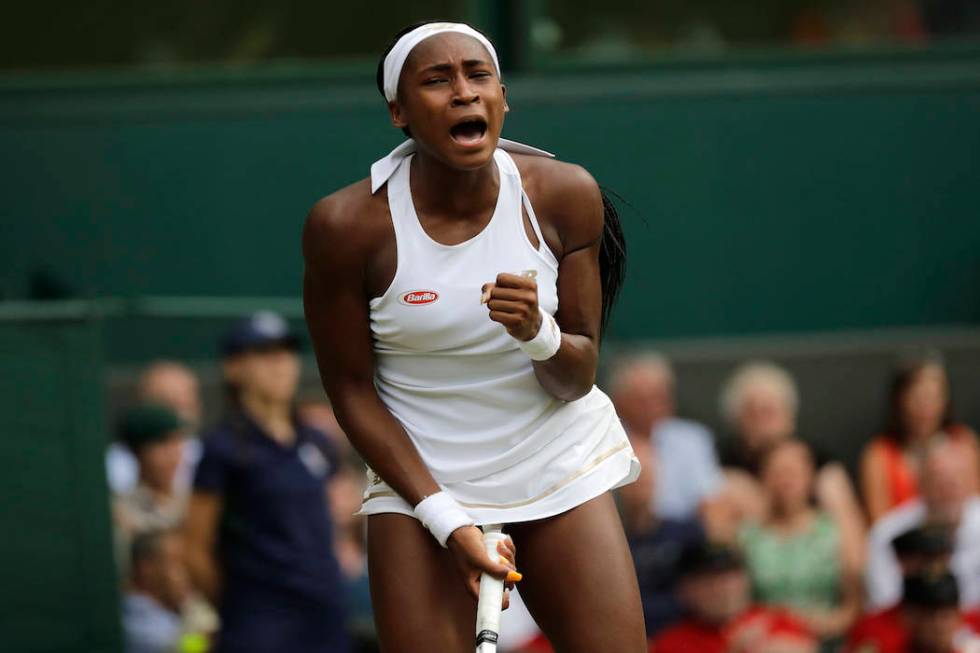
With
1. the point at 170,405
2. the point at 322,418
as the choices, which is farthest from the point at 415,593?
the point at 170,405

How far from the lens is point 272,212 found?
10.1m

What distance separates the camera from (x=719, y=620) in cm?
705

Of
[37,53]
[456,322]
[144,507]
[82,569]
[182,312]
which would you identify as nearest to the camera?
[456,322]

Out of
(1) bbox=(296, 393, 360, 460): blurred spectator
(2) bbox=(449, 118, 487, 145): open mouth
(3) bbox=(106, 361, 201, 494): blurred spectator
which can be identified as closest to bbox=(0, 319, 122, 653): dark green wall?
(3) bbox=(106, 361, 201, 494): blurred spectator

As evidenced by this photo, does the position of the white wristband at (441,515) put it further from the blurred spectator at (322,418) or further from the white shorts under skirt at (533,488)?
the blurred spectator at (322,418)

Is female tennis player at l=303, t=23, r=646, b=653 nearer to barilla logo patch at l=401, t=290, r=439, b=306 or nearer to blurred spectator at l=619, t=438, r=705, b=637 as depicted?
barilla logo patch at l=401, t=290, r=439, b=306

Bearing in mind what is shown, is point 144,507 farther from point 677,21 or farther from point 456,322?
point 677,21

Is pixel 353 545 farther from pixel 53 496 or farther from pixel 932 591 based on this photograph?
pixel 932 591

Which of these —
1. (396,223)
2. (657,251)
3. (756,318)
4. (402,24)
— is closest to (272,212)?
(402,24)

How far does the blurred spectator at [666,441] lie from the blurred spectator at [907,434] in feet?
2.58

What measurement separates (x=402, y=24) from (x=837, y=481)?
159 inches

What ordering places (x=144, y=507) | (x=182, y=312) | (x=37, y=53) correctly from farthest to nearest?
(x=37, y=53) < (x=182, y=312) < (x=144, y=507)

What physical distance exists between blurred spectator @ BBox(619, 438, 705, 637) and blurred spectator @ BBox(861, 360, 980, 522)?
1.19 meters

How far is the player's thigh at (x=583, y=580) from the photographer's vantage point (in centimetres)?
388
